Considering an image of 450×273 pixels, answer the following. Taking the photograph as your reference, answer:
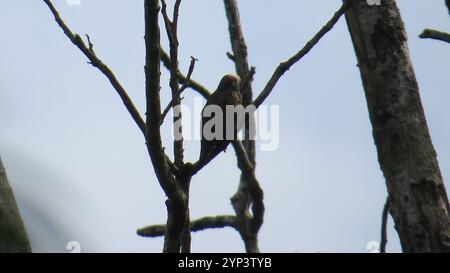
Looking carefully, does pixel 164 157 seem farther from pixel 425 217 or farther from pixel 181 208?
pixel 425 217

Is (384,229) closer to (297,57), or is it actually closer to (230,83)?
(297,57)

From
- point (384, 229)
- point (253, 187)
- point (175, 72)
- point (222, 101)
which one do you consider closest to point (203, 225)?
point (253, 187)

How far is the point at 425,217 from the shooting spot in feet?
13.2

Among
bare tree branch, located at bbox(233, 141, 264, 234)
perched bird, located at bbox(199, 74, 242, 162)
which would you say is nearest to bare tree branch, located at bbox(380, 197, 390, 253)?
bare tree branch, located at bbox(233, 141, 264, 234)

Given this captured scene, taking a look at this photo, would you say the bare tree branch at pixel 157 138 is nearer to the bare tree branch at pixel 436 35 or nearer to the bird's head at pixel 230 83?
the bare tree branch at pixel 436 35

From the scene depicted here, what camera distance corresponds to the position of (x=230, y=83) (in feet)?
24.6

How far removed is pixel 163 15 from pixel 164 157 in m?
0.78

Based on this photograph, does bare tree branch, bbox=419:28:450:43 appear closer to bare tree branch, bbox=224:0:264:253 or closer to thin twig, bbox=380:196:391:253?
thin twig, bbox=380:196:391:253
